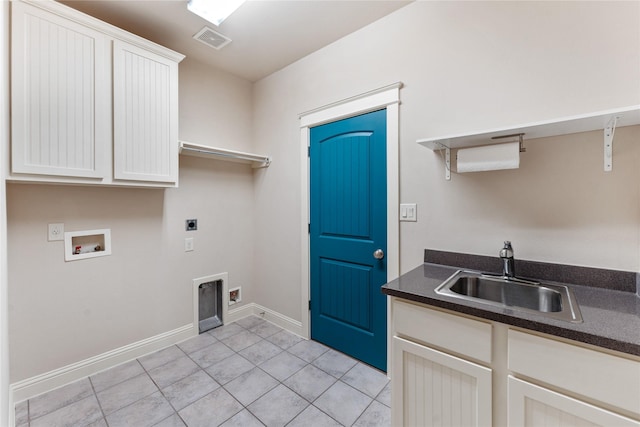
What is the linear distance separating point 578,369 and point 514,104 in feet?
4.29

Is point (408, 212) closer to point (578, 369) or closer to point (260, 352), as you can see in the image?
point (578, 369)

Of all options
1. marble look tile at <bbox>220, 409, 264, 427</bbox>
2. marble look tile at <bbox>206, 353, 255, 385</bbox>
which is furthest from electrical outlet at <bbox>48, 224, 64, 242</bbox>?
marble look tile at <bbox>220, 409, 264, 427</bbox>

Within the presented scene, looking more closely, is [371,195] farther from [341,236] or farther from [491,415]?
[491,415]

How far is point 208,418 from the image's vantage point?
1.60 metres

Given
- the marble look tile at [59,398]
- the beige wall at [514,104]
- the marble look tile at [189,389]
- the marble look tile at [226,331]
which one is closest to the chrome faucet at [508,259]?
the beige wall at [514,104]

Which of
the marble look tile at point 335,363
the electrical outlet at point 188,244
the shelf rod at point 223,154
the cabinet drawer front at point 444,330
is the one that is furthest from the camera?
the electrical outlet at point 188,244

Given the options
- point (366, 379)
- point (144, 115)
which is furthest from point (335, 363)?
point (144, 115)

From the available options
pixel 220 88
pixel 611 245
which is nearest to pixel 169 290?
pixel 220 88

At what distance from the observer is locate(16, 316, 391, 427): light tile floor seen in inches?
62.9

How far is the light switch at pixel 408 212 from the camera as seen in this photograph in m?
1.86

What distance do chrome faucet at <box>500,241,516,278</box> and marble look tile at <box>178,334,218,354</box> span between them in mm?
2431

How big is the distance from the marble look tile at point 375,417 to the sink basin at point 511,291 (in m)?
0.88

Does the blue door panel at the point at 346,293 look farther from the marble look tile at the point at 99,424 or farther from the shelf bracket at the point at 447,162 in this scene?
the marble look tile at the point at 99,424

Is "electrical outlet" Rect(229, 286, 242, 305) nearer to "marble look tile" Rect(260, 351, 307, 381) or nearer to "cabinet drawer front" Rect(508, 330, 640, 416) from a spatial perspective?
"marble look tile" Rect(260, 351, 307, 381)
